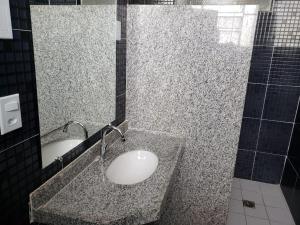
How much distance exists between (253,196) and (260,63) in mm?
1449

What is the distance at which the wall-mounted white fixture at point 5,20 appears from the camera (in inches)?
28.6

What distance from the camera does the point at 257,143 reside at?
110 inches

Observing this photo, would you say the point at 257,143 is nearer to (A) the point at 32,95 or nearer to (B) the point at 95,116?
(B) the point at 95,116

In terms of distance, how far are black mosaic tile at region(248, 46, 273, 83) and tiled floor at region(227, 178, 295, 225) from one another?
1.23m

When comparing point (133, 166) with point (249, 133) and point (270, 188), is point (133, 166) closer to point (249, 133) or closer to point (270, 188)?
point (249, 133)

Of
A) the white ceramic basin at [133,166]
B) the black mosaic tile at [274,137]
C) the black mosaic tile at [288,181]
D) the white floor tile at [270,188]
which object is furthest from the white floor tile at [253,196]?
the white ceramic basin at [133,166]

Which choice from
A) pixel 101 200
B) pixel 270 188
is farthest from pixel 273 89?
pixel 101 200

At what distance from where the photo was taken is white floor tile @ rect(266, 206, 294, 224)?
7.45ft

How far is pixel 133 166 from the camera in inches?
62.1

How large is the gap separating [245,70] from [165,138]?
72 cm

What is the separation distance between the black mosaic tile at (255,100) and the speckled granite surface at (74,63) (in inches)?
67.8

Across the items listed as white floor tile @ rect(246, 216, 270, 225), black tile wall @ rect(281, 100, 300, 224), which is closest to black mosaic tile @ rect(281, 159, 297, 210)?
black tile wall @ rect(281, 100, 300, 224)

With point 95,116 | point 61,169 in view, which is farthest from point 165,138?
point 61,169

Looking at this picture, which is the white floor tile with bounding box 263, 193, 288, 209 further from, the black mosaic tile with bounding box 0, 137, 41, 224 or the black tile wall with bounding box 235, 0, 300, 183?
the black mosaic tile with bounding box 0, 137, 41, 224
